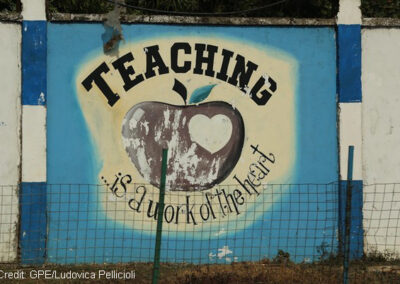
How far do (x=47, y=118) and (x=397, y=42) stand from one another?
482 centimetres

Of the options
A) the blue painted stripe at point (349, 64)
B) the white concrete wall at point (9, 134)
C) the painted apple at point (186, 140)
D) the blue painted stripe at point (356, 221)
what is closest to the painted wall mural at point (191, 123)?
the painted apple at point (186, 140)

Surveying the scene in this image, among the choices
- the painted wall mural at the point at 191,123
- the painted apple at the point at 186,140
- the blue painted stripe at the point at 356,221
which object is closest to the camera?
the painted wall mural at the point at 191,123

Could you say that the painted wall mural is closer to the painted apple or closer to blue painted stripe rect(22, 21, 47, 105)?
the painted apple

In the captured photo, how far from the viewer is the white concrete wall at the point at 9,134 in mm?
10250

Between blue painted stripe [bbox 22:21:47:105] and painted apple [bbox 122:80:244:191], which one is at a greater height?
blue painted stripe [bbox 22:21:47:105]

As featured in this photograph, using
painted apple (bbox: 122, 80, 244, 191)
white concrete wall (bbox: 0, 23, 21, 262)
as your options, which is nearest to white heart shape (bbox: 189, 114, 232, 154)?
painted apple (bbox: 122, 80, 244, 191)

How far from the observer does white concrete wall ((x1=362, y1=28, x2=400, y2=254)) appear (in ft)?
35.4

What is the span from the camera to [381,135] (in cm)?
1084

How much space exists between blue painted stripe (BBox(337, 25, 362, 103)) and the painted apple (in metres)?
1.48

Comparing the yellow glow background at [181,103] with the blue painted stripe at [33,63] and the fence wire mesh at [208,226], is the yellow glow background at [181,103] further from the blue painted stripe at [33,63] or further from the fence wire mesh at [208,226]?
the blue painted stripe at [33,63]

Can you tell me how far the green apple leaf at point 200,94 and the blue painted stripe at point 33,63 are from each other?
1.94m

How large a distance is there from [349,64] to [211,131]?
6.84 feet

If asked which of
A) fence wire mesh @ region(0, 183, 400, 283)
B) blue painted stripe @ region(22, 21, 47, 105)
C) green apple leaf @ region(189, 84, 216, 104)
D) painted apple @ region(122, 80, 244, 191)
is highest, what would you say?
blue painted stripe @ region(22, 21, 47, 105)

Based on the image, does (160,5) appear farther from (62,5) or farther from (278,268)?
(278,268)
